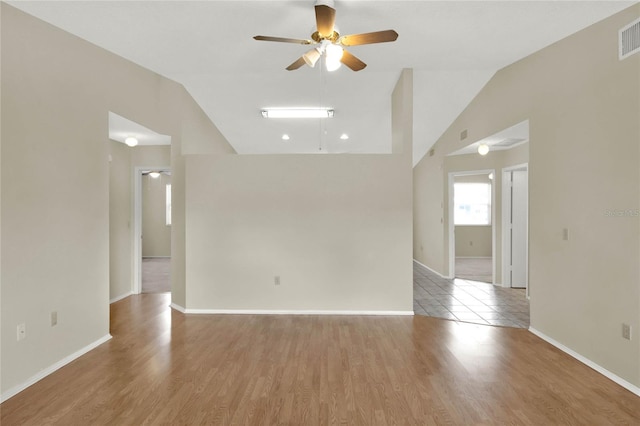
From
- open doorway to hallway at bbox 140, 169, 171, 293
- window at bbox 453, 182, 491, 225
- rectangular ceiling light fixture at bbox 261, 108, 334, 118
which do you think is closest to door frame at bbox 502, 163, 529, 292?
rectangular ceiling light fixture at bbox 261, 108, 334, 118

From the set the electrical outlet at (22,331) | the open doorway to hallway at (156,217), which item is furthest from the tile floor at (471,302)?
the open doorway to hallway at (156,217)

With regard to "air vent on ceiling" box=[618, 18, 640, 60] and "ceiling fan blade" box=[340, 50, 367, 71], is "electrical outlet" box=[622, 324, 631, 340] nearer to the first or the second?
"air vent on ceiling" box=[618, 18, 640, 60]

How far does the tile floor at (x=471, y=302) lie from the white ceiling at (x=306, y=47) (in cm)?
299

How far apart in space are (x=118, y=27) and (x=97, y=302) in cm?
281

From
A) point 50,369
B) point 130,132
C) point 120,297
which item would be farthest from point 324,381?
point 120,297

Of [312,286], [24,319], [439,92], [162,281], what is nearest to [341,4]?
[439,92]

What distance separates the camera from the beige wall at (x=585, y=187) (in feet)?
8.90

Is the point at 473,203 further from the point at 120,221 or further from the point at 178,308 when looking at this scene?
the point at 120,221

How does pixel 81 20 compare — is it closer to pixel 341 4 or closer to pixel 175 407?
pixel 341 4

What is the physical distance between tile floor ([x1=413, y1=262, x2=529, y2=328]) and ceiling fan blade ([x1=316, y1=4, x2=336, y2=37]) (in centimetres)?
363

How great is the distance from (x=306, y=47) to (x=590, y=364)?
4.25m

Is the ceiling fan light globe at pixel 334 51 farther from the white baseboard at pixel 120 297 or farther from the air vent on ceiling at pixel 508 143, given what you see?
the white baseboard at pixel 120 297

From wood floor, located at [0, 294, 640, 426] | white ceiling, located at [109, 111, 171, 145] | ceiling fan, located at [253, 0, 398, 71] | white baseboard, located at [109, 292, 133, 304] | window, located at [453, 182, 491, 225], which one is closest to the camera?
wood floor, located at [0, 294, 640, 426]

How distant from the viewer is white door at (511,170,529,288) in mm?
5820
